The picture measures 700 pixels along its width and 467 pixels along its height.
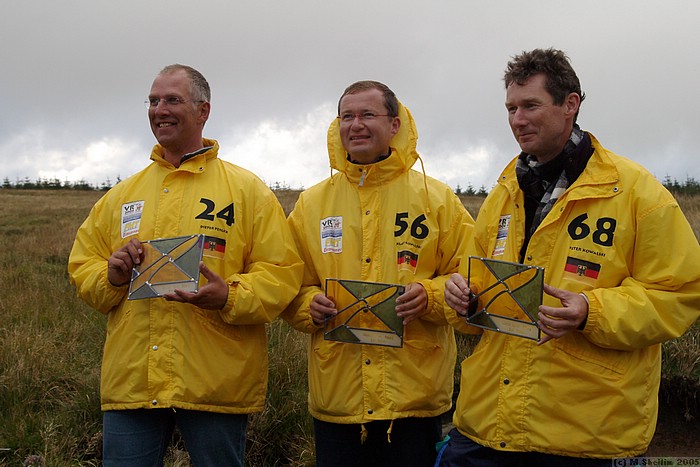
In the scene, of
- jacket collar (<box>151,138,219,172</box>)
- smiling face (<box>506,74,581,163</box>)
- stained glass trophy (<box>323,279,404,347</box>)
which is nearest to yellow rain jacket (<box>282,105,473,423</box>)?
stained glass trophy (<box>323,279,404,347</box>)

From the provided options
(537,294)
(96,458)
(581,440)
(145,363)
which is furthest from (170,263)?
(96,458)

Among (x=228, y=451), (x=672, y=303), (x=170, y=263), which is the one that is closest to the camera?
(x=672, y=303)

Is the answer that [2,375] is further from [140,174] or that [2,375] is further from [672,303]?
[672,303]

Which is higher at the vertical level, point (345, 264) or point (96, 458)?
point (345, 264)

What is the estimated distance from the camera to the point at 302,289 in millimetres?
3832

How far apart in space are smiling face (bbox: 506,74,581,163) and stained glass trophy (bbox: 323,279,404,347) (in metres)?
1.01

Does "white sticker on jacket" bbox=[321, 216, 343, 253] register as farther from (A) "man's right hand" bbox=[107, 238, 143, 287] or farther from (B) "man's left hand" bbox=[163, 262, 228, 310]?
(A) "man's right hand" bbox=[107, 238, 143, 287]

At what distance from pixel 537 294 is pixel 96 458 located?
4.10 m

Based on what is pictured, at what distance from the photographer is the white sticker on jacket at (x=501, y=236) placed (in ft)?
10.8

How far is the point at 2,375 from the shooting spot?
238 inches

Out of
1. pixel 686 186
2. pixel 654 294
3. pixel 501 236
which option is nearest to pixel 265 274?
pixel 501 236

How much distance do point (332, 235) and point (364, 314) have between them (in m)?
0.52

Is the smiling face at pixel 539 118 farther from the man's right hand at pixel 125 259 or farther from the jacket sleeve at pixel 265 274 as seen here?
the man's right hand at pixel 125 259

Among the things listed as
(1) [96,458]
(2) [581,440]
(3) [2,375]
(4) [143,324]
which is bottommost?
(1) [96,458]
